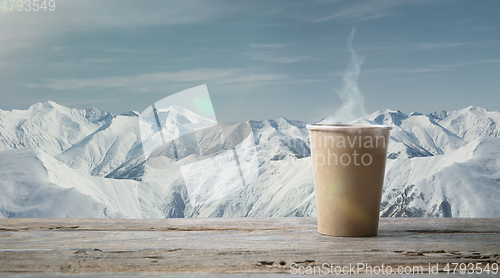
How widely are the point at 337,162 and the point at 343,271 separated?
0.28m

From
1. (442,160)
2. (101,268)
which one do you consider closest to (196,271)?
(101,268)

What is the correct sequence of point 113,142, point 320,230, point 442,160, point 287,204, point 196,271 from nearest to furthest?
1. point 196,271
2. point 320,230
3. point 442,160
4. point 287,204
5. point 113,142

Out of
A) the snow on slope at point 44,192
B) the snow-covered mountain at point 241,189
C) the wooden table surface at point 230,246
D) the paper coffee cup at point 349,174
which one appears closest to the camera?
the wooden table surface at point 230,246

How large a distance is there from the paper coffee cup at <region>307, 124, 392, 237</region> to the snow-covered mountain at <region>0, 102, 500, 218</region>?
15.3 ft

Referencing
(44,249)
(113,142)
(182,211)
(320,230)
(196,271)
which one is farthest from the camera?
(113,142)

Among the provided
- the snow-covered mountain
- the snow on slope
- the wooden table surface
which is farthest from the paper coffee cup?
the snow on slope

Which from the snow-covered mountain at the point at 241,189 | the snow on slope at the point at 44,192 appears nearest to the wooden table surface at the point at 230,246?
the snow-covered mountain at the point at 241,189

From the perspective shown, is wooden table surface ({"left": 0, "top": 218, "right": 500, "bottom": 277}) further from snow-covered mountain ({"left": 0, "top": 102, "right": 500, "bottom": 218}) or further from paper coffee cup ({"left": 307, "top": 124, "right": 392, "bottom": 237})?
snow-covered mountain ({"left": 0, "top": 102, "right": 500, "bottom": 218})

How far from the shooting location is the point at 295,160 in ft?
92.8

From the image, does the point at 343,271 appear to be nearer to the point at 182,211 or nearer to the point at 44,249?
the point at 44,249

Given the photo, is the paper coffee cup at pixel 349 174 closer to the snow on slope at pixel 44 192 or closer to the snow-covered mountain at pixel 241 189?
the snow-covered mountain at pixel 241 189

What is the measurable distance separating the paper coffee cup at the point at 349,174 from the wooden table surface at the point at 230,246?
0.15 feet

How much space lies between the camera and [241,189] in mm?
28438

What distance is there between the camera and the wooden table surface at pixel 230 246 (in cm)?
69
